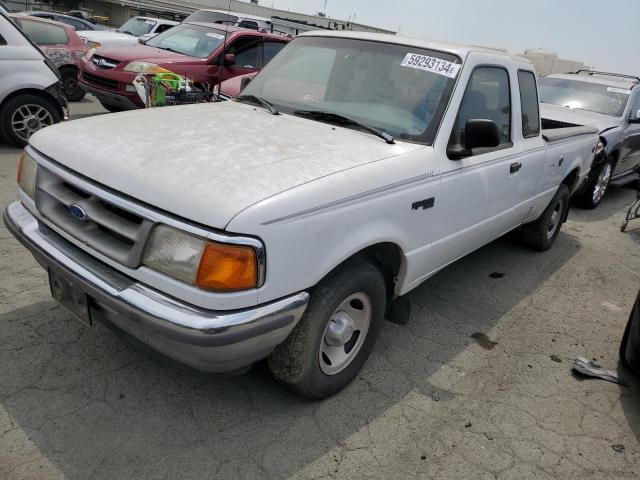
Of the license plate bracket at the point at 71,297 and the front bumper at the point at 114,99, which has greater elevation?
the license plate bracket at the point at 71,297

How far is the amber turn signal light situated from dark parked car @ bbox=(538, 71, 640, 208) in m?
6.08

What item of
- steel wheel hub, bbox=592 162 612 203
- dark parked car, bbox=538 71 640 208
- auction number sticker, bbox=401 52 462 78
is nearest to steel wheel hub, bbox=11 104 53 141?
auction number sticker, bbox=401 52 462 78

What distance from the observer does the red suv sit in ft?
26.1

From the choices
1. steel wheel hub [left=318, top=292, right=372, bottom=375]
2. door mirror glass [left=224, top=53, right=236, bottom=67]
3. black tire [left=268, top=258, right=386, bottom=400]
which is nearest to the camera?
black tire [left=268, top=258, right=386, bottom=400]

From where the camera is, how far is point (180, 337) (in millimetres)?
2047

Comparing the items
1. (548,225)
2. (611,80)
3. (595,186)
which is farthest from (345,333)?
(611,80)

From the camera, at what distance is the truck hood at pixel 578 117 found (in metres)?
7.38

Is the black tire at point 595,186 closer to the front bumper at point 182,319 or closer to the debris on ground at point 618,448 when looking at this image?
the debris on ground at point 618,448

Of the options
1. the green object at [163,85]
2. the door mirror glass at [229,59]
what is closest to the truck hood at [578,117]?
the door mirror glass at [229,59]

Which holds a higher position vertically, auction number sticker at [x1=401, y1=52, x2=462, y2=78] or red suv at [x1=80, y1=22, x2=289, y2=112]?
auction number sticker at [x1=401, y1=52, x2=462, y2=78]

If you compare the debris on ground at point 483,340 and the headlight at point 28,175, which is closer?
the headlight at point 28,175

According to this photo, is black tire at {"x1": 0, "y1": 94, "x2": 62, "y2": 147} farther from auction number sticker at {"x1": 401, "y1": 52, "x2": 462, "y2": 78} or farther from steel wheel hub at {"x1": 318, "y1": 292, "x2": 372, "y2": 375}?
→ steel wheel hub at {"x1": 318, "y1": 292, "x2": 372, "y2": 375}

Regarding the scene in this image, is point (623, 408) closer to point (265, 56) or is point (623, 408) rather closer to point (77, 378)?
point (77, 378)

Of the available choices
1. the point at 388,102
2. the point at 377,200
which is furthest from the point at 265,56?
the point at 377,200
